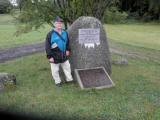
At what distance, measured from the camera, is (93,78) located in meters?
9.00

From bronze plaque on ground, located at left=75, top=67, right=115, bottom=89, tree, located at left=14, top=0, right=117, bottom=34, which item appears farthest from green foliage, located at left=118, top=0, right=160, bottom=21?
bronze plaque on ground, located at left=75, top=67, right=115, bottom=89

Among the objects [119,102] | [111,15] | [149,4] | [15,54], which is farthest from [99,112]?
[149,4]

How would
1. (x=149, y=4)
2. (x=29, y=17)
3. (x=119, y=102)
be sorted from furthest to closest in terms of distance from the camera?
(x=149, y=4), (x=29, y=17), (x=119, y=102)

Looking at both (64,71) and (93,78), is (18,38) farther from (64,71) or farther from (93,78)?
(93,78)

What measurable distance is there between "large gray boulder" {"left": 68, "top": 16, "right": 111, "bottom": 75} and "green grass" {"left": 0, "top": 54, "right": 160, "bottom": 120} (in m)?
0.66

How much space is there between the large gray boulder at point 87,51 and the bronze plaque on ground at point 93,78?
0.77ft

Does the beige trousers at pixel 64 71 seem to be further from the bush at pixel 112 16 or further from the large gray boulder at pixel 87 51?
the bush at pixel 112 16

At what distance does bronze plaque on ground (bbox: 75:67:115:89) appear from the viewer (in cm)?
875

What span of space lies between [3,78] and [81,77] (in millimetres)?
1851

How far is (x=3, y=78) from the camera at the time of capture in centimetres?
858

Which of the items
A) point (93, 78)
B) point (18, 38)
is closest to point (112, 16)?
point (93, 78)

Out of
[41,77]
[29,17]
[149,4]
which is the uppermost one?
[29,17]

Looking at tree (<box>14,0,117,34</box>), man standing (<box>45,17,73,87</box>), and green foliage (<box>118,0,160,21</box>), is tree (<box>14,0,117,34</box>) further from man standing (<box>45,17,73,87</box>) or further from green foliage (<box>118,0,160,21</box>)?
green foliage (<box>118,0,160,21</box>)

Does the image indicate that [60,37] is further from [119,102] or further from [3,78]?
[119,102]
